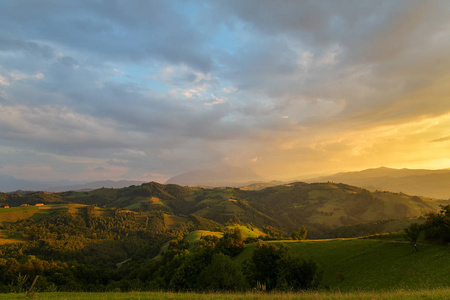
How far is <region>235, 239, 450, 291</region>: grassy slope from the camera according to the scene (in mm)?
34031

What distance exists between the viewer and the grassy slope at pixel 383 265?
3403 centimetres

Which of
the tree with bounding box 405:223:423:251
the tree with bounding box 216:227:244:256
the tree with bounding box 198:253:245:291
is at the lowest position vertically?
the tree with bounding box 216:227:244:256

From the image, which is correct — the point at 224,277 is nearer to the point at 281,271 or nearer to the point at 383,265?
the point at 281,271

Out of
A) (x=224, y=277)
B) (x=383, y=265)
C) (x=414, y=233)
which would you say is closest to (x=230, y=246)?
(x=224, y=277)

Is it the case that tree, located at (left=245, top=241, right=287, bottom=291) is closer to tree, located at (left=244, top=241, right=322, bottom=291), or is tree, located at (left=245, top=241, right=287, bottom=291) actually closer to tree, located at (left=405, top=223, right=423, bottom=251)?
tree, located at (left=244, top=241, right=322, bottom=291)

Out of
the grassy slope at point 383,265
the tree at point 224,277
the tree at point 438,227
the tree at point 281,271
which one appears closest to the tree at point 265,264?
the tree at point 281,271

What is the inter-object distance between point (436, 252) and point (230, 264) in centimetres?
3991

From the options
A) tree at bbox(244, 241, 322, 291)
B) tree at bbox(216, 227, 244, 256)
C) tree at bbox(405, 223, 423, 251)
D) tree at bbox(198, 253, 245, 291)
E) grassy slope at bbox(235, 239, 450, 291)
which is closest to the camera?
grassy slope at bbox(235, 239, 450, 291)

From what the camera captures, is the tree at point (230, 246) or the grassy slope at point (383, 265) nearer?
the grassy slope at point (383, 265)

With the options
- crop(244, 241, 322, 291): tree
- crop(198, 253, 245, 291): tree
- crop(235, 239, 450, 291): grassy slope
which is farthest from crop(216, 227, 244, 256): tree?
crop(198, 253, 245, 291): tree

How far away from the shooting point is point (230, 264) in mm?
46688

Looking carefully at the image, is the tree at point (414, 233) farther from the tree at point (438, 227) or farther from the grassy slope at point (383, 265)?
the tree at point (438, 227)

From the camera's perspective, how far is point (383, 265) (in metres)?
43.1

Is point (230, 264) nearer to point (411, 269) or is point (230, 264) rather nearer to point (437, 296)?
point (411, 269)
